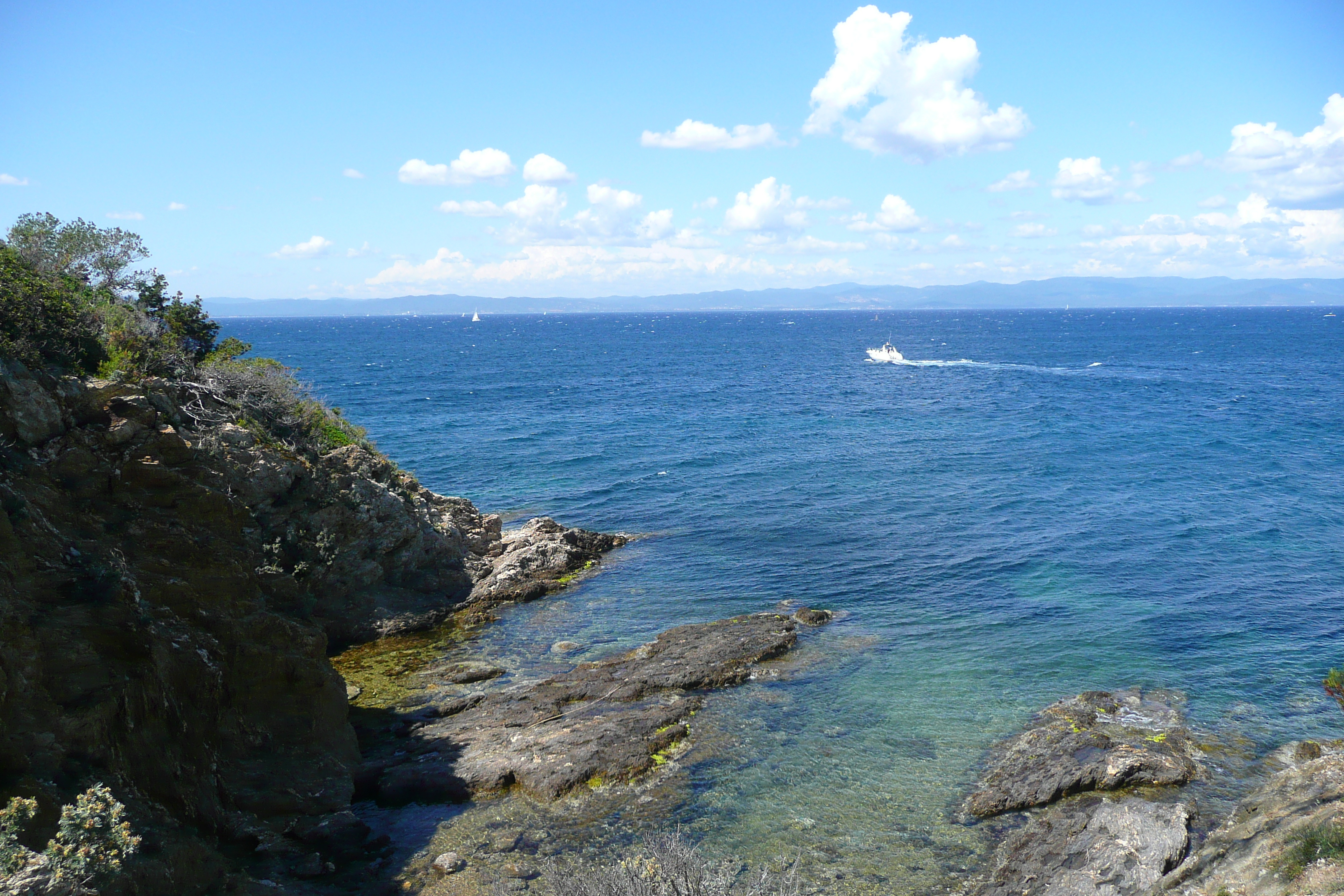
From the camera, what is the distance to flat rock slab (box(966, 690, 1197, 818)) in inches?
637

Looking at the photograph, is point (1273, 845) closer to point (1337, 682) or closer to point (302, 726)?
point (1337, 682)

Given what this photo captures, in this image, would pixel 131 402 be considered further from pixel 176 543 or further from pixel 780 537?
pixel 780 537

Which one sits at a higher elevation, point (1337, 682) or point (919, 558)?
point (1337, 682)

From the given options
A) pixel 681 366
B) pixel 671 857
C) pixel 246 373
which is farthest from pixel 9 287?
pixel 681 366

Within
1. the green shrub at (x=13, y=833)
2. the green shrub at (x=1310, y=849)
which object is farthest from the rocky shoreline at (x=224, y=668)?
the green shrub at (x=1310, y=849)

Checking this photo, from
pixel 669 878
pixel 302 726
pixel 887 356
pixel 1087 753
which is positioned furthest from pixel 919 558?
pixel 887 356

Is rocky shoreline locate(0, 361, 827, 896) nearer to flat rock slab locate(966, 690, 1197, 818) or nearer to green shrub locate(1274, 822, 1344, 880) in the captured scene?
flat rock slab locate(966, 690, 1197, 818)

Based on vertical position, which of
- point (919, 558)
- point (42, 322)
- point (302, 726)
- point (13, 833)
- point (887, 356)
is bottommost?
point (919, 558)

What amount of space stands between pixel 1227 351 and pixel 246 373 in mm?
145451

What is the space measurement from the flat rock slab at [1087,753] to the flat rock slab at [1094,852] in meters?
0.81

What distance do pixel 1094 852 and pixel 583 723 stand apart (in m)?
10.3

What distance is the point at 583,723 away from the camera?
18.7m

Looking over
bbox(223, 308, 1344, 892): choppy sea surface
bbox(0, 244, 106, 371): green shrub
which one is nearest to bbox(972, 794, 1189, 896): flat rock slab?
bbox(223, 308, 1344, 892): choppy sea surface

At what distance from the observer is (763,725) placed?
63.6 feet
